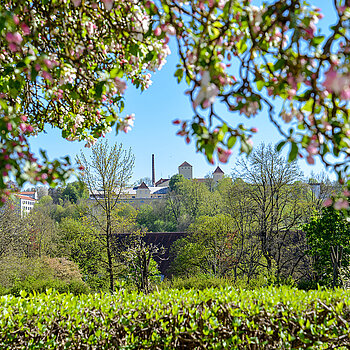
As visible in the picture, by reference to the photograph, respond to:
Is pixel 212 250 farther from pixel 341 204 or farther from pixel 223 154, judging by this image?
pixel 223 154

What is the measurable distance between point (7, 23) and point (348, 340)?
4.07m

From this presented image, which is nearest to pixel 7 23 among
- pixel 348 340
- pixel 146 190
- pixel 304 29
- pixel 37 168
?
pixel 37 168

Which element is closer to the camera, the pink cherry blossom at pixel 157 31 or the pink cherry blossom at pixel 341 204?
the pink cherry blossom at pixel 341 204

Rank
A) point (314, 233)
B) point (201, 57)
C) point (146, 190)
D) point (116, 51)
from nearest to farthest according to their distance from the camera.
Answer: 1. point (201, 57)
2. point (116, 51)
3. point (314, 233)
4. point (146, 190)

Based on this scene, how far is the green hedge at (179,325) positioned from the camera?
322 centimetres

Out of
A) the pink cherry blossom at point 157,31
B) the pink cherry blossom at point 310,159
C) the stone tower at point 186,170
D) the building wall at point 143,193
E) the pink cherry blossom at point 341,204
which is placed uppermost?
the stone tower at point 186,170

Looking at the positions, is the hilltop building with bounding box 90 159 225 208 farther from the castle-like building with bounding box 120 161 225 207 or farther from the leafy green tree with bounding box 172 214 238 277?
the leafy green tree with bounding box 172 214 238 277

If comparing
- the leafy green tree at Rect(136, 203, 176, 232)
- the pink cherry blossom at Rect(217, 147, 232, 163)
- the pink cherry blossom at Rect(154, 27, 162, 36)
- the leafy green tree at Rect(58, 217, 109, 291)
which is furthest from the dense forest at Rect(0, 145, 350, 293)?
the leafy green tree at Rect(136, 203, 176, 232)

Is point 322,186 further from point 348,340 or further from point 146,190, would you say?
point 146,190

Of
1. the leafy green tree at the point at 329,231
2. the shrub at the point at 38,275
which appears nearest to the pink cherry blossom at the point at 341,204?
the leafy green tree at the point at 329,231

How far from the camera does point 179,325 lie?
3.30 metres

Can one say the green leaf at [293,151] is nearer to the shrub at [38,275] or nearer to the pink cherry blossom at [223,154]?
the pink cherry blossom at [223,154]

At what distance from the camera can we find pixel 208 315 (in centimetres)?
329

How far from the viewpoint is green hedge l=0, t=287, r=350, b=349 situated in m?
3.22
